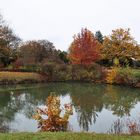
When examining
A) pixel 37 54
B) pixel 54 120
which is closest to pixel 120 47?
pixel 37 54

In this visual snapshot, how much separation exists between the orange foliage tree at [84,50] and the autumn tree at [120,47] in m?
6.18

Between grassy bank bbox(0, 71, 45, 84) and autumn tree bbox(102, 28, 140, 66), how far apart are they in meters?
16.3

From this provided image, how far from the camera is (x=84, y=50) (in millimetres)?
55375

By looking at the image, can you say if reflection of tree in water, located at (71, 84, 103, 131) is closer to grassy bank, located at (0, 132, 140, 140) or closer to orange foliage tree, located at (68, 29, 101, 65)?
grassy bank, located at (0, 132, 140, 140)

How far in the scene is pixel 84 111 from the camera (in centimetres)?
2589

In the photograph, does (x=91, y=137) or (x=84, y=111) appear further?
(x=84, y=111)

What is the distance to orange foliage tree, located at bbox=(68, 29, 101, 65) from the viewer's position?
5507 centimetres

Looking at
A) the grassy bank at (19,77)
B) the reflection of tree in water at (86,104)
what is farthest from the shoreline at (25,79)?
the reflection of tree in water at (86,104)

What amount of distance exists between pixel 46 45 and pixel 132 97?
100ft

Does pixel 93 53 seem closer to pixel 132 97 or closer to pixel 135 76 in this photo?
pixel 135 76

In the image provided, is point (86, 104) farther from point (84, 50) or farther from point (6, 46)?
point (6, 46)

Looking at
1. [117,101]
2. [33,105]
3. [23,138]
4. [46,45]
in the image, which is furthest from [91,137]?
[46,45]

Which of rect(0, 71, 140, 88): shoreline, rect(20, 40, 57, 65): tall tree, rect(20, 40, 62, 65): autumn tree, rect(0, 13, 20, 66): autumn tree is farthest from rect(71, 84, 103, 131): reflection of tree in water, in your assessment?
rect(0, 13, 20, 66): autumn tree

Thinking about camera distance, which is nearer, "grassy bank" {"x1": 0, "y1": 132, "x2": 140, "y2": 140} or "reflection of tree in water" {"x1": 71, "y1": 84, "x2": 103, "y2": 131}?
"grassy bank" {"x1": 0, "y1": 132, "x2": 140, "y2": 140}
